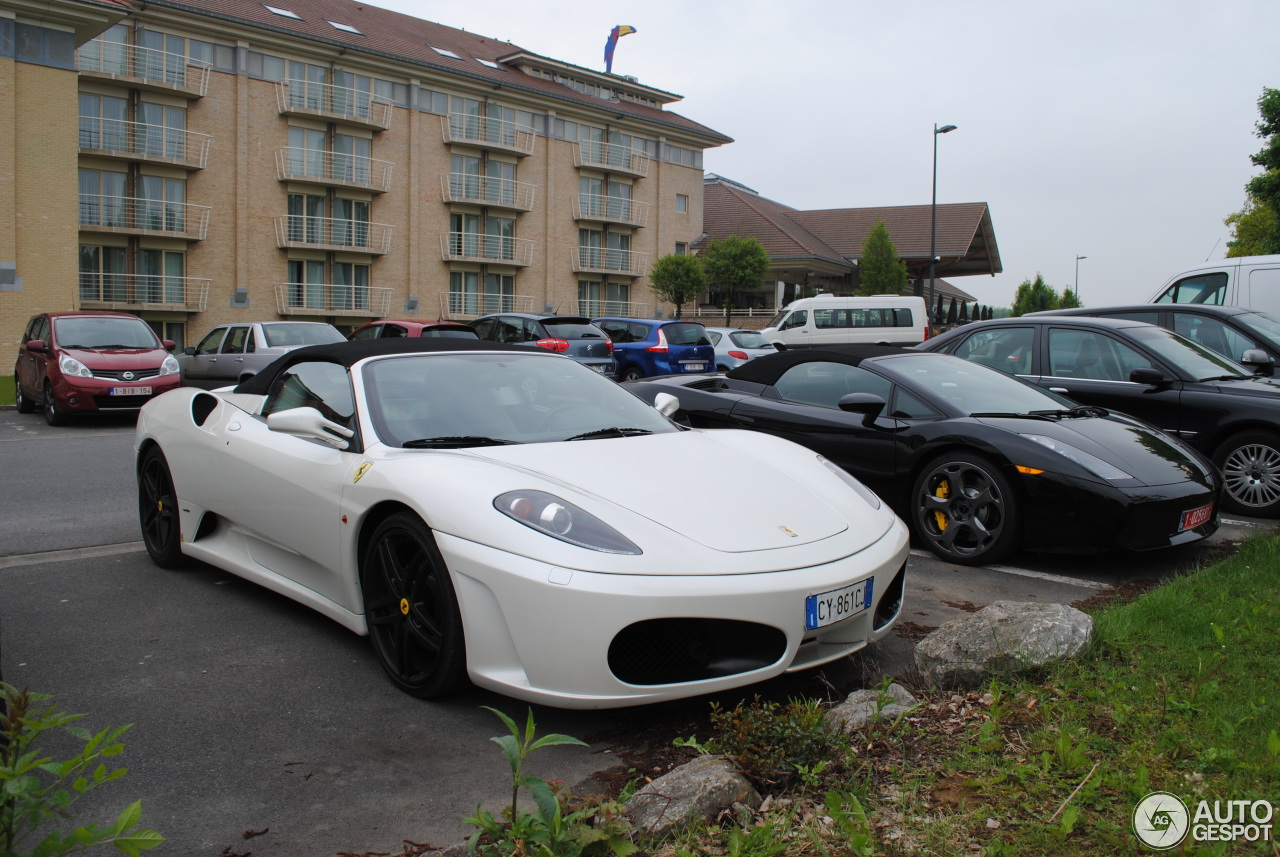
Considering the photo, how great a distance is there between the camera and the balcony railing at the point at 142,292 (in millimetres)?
31578

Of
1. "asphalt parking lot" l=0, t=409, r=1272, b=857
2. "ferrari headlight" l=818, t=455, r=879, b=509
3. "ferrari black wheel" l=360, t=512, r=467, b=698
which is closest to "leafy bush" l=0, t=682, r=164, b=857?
"asphalt parking lot" l=0, t=409, r=1272, b=857

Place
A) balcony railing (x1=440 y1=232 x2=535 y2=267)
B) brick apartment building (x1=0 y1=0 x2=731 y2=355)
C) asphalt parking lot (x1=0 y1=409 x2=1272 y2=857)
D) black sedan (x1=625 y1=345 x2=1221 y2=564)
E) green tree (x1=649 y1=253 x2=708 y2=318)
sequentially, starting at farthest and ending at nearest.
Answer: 1. green tree (x1=649 y1=253 x2=708 y2=318)
2. balcony railing (x1=440 y1=232 x2=535 y2=267)
3. brick apartment building (x1=0 y1=0 x2=731 y2=355)
4. black sedan (x1=625 y1=345 x2=1221 y2=564)
5. asphalt parking lot (x1=0 y1=409 x2=1272 y2=857)

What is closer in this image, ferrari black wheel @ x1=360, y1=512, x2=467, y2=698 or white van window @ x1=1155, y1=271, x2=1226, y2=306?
ferrari black wheel @ x1=360, y1=512, x2=467, y2=698

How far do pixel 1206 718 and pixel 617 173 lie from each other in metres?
44.8

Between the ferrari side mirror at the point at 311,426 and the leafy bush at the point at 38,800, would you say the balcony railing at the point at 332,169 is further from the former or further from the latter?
the leafy bush at the point at 38,800

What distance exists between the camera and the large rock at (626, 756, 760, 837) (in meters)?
2.30

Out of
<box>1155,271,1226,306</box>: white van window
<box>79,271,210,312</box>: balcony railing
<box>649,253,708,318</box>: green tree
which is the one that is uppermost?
<box>649,253,708,318</box>: green tree

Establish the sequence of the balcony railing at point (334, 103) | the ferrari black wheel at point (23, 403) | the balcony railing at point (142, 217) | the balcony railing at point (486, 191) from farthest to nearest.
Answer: the balcony railing at point (486, 191) < the balcony railing at point (334, 103) < the balcony railing at point (142, 217) < the ferrari black wheel at point (23, 403)

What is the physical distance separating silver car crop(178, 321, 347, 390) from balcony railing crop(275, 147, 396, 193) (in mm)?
19002

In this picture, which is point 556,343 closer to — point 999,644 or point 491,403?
point 491,403

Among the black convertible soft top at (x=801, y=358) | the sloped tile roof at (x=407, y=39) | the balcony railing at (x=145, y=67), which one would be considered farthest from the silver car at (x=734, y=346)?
the balcony railing at (x=145, y=67)

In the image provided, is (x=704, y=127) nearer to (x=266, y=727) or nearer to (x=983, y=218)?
(x=983, y=218)

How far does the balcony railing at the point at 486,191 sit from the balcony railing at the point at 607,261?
364 centimetres

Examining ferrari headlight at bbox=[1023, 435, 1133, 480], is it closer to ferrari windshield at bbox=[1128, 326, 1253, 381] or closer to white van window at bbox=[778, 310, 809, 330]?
ferrari windshield at bbox=[1128, 326, 1253, 381]
